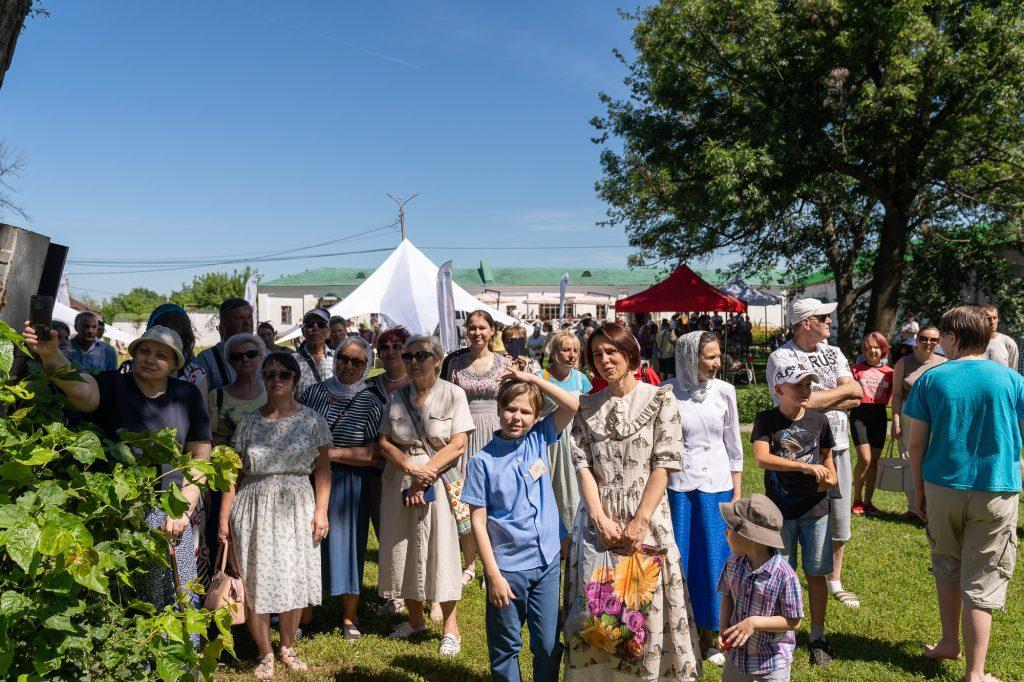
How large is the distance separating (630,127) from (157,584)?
720 inches

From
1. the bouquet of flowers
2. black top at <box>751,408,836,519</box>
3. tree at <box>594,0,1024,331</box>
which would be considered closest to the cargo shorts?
black top at <box>751,408,836,519</box>

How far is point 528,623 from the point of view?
3281 millimetres

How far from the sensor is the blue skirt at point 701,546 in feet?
13.3

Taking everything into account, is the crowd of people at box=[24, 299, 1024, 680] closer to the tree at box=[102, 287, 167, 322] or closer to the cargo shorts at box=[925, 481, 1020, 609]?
the cargo shorts at box=[925, 481, 1020, 609]

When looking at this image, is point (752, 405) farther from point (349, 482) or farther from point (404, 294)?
point (349, 482)

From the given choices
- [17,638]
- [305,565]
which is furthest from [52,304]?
[305,565]

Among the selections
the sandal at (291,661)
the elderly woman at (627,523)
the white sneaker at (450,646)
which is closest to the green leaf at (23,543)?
the elderly woman at (627,523)

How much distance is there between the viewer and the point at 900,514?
735 cm

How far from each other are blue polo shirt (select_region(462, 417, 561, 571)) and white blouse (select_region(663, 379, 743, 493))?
1.12 m

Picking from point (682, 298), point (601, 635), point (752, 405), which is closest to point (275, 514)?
point (601, 635)

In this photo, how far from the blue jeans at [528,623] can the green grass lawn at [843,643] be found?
2.97 ft

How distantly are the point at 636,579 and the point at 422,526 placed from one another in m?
1.71

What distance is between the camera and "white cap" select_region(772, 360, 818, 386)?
3896mm

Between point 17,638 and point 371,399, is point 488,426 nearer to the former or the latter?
point 371,399
